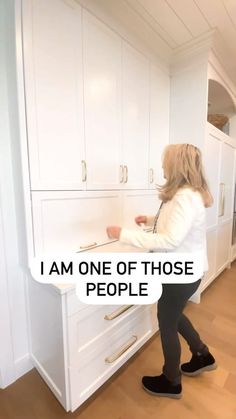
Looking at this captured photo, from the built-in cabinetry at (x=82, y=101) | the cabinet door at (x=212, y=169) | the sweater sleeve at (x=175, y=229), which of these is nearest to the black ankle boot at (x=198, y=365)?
the sweater sleeve at (x=175, y=229)

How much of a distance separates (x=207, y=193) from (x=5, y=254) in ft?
3.87

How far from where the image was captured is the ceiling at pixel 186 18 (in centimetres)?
143

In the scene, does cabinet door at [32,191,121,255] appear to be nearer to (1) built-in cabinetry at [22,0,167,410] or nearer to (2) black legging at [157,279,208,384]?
(1) built-in cabinetry at [22,0,167,410]

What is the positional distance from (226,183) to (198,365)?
1.96 metres

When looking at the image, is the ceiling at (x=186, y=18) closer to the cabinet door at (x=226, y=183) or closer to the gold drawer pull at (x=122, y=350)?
the cabinet door at (x=226, y=183)

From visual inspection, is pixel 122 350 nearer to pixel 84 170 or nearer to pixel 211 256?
pixel 84 170

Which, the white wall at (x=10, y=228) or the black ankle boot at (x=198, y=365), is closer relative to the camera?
the white wall at (x=10, y=228)

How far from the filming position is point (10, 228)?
4.12 feet

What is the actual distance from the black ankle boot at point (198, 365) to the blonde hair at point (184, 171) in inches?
41.7

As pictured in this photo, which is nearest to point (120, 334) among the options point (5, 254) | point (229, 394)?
point (229, 394)

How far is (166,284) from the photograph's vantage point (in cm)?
110

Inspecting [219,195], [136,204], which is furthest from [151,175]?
[219,195]

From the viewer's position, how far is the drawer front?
1120 mm

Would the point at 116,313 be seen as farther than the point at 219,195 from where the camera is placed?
No
